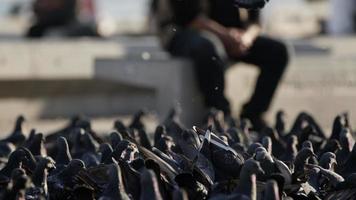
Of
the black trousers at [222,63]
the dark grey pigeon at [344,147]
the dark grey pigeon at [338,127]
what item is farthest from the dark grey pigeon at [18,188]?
the black trousers at [222,63]

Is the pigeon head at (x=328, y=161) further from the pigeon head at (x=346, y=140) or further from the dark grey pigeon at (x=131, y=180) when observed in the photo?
the dark grey pigeon at (x=131, y=180)

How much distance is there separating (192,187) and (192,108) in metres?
5.08

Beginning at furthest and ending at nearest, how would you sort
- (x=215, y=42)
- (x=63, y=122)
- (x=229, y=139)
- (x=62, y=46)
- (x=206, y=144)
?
(x=62, y=46) → (x=63, y=122) → (x=215, y=42) → (x=229, y=139) → (x=206, y=144)

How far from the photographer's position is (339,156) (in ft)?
16.0

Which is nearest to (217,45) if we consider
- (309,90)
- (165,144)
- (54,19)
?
(309,90)

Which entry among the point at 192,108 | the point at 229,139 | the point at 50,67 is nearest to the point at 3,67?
the point at 50,67

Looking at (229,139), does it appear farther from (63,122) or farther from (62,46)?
(62,46)

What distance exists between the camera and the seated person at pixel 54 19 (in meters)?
13.8

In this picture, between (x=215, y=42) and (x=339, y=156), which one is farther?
(x=215, y=42)

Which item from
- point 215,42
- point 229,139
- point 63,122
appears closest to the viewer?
point 229,139

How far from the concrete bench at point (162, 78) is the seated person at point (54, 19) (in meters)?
3.81

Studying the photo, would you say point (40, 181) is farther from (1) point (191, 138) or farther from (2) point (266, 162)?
(1) point (191, 138)

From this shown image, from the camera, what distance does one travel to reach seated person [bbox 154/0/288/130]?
8758 millimetres

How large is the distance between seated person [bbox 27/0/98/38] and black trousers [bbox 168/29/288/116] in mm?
4841
